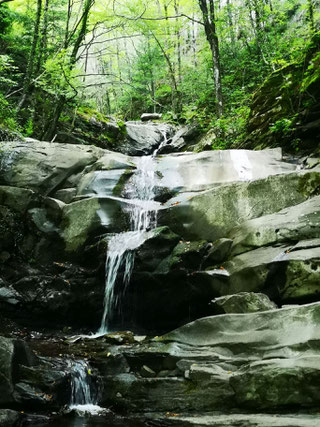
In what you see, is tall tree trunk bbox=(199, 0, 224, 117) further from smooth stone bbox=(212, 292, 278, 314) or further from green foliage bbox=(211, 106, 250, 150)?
smooth stone bbox=(212, 292, 278, 314)

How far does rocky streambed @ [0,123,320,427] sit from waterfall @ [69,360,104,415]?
0.04m

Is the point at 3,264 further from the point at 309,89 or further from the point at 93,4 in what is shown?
the point at 93,4

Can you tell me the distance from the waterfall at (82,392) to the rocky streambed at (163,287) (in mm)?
44

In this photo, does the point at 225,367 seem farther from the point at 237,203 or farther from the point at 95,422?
the point at 237,203

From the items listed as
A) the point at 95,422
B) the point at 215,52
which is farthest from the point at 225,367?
the point at 215,52

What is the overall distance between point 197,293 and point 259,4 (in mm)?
13424

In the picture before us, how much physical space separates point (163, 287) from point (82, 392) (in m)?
3.31

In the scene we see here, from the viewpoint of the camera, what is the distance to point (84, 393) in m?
5.58

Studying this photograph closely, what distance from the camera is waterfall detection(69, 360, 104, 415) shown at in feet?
17.6

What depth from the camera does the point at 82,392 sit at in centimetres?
558

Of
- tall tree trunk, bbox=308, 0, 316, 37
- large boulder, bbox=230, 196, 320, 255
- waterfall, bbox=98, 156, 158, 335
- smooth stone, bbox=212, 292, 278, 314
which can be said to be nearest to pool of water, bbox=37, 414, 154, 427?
smooth stone, bbox=212, 292, 278, 314

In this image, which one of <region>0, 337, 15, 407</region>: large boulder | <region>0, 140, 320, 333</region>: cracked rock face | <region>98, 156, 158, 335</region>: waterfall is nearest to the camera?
<region>0, 337, 15, 407</region>: large boulder

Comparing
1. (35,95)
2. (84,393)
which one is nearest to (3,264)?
(84,393)

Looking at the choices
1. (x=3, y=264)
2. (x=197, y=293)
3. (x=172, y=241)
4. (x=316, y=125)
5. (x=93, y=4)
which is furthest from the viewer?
(x=93, y=4)
